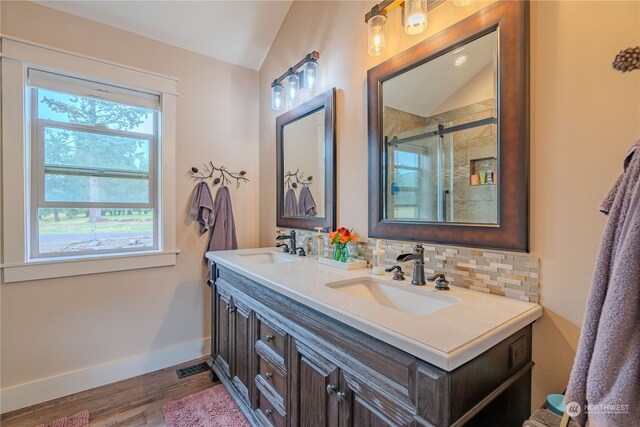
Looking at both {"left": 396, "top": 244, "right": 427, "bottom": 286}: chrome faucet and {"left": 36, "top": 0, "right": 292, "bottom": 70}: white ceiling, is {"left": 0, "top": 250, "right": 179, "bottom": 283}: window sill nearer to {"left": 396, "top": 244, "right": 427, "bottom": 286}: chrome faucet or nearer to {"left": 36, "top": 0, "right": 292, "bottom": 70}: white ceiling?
{"left": 36, "top": 0, "right": 292, "bottom": 70}: white ceiling

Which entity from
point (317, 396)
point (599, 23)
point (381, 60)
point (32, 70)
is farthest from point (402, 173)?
point (32, 70)

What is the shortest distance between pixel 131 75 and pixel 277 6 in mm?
1235

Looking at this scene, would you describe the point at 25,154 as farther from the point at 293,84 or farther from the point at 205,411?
the point at 205,411

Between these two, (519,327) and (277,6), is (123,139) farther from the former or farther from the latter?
(519,327)

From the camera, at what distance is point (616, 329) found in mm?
537

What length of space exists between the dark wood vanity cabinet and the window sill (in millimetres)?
1040

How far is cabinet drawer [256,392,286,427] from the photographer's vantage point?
129 centimetres

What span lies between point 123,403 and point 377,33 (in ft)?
8.82

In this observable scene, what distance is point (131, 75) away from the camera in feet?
6.91

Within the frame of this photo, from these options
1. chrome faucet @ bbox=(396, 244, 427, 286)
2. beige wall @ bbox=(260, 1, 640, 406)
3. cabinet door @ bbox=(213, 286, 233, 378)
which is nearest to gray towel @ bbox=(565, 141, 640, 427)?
beige wall @ bbox=(260, 1, 640, 406)

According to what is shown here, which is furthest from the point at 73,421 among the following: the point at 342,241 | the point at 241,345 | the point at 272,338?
the point at 342,241

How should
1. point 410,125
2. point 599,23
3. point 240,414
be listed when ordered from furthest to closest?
point 240,414
point 410,125
point 599,23

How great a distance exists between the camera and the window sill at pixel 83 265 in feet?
5.82

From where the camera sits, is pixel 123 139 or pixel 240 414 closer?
pixel 240 414
